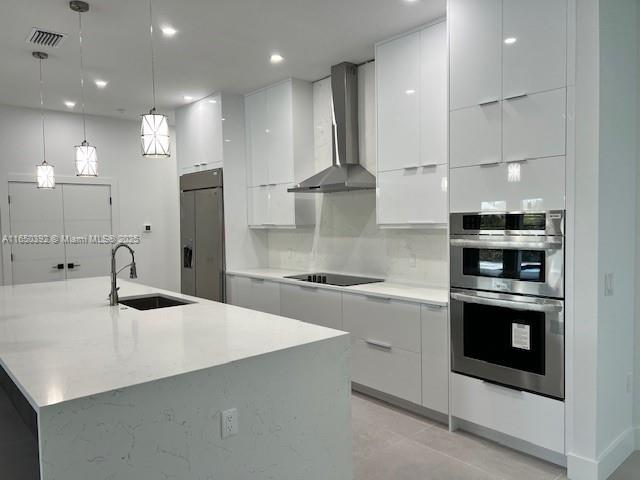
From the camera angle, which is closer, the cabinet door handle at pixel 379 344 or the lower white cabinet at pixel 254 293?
the cabinet door handle at pixel 379 344

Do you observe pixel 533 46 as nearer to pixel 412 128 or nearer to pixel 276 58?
pixel 412 128

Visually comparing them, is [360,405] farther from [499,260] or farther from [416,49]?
[416,49]

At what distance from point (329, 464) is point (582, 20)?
250cm

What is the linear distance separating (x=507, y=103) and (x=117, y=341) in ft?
7.92

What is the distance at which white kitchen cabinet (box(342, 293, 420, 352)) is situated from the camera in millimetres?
3346

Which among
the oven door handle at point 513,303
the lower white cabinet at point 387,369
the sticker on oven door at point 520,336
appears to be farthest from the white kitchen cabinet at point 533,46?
the lower white cabinet at point 387,369

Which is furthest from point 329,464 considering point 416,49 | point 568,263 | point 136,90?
point 136,90

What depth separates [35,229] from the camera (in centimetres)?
589

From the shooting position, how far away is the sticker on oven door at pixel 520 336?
2.71 m

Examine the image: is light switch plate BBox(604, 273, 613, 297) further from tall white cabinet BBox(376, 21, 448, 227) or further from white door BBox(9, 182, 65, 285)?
white door BBox(9, 182, 65, 285)

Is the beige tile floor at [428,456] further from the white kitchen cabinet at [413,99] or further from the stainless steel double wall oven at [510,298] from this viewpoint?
the white kitchen cabinet at [413,99]

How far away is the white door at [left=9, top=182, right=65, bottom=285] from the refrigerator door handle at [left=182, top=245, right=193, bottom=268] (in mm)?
1565

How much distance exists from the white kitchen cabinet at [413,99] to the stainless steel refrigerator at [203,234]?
2259 millimetres

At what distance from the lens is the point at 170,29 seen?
3.53 m
